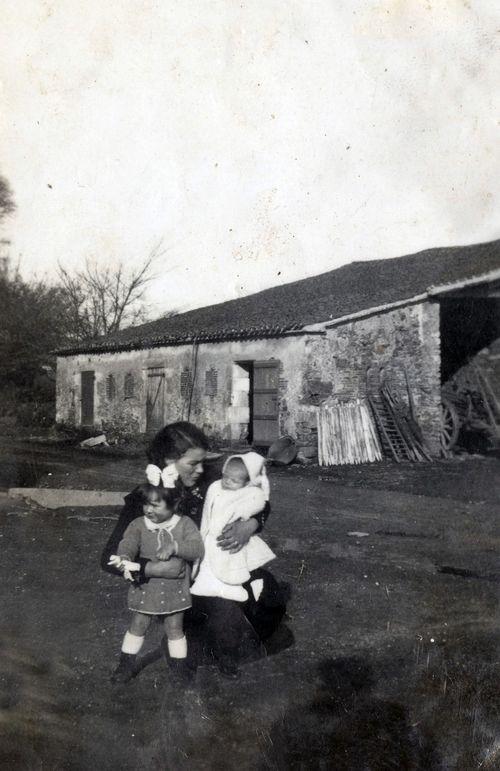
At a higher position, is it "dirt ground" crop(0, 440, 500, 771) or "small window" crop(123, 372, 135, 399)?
"small window" crop(123, 372, 135, 399)

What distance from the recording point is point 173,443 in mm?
2936

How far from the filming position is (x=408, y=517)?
7051 mm

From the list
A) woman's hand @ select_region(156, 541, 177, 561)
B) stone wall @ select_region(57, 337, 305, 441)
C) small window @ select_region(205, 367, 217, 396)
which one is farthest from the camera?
small window @ select_region(205, 367, 217, 396)

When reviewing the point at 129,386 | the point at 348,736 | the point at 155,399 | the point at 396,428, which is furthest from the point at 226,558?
the point at 129,386

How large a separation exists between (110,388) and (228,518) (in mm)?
15494

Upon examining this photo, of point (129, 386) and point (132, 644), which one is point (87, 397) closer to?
point (129, 386)

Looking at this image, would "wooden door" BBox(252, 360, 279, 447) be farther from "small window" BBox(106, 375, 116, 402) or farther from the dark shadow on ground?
the dark shadow on ground

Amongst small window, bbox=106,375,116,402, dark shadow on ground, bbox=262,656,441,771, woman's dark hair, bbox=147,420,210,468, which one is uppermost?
small window, bbox=106,375,116,402

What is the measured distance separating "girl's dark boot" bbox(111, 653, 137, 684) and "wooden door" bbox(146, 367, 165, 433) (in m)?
13.1

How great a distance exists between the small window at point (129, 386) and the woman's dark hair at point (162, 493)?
14.4 m

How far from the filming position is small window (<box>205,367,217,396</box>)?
1476 cm

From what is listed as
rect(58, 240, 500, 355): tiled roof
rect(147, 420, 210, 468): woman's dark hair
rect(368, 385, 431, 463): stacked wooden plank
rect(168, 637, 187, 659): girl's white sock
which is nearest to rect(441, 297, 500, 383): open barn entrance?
rect(58, 240, 500, 355): tiled roof

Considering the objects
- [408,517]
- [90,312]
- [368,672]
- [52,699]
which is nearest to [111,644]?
[52,699]

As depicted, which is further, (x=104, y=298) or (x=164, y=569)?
(x=104, y=298)
